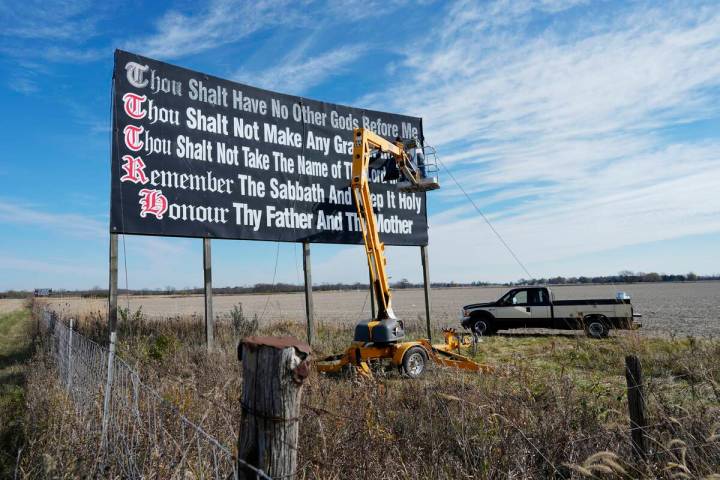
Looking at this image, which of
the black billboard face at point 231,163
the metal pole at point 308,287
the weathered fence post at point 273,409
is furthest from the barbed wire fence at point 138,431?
the metal pole at point 308,287


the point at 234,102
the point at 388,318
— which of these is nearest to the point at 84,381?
the point at 388,318

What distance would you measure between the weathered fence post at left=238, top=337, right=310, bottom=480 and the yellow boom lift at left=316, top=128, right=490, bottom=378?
6.09 metres

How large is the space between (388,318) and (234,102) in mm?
5506

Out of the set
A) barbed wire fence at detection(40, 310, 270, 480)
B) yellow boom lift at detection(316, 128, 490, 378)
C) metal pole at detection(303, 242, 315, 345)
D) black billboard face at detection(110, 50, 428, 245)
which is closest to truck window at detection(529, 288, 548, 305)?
black billboard face at detection(110, 50, 428, 245)

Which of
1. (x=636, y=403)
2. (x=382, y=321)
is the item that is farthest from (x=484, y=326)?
(x=636, y=403)

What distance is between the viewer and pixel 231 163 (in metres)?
10.1

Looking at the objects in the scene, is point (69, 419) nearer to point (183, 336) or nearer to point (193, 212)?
point (193, 212)

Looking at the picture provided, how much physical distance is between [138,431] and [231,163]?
7182 mm

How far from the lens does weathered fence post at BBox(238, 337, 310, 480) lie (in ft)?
A: 6.90

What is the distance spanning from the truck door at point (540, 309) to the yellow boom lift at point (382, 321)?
7.05 meters

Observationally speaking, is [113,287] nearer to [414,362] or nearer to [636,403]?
[414,362]

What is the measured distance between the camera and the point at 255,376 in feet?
7.09

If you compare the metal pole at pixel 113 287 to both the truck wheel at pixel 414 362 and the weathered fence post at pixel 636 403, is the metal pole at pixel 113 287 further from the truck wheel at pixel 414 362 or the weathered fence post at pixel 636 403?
the weathered fence post at pixel 636 403

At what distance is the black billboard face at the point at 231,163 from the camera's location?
346 inches
